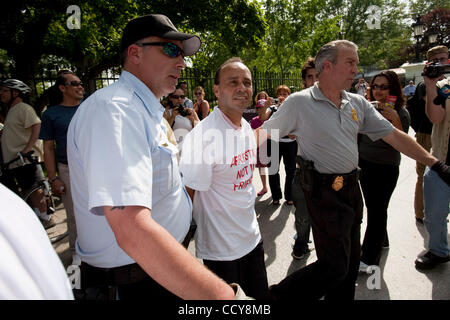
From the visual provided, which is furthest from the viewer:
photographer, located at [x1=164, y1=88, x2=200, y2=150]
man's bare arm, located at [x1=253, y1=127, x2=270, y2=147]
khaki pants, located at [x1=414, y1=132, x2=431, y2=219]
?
photographer, located at [x1=164, y1=88, x2=200, y2=150]

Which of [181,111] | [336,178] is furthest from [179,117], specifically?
[336,178]

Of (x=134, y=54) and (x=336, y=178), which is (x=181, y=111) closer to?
(x=336, y=178)

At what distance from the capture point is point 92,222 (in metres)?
1.22

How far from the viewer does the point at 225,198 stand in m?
1.93

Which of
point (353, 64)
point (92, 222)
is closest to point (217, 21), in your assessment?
point (353, 64)

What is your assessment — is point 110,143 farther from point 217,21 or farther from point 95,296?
point 217,21

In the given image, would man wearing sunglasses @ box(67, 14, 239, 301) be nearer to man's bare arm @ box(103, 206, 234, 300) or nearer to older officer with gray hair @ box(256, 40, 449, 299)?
man's bare arm @ box(103, 206, 234, 300)

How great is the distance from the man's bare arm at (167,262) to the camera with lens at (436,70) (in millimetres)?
2991

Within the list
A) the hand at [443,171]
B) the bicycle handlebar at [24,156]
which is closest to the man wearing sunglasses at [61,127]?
the bicycle handlebar at [24,156]

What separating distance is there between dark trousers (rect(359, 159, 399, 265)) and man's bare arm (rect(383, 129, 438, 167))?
52cm

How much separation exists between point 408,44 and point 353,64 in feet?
142

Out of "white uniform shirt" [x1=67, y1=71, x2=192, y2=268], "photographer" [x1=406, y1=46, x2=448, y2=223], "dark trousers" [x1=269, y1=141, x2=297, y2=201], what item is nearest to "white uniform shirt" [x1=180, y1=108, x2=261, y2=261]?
"white uniform shirt" [x1=67, y1=71, x2=192, y2=268]

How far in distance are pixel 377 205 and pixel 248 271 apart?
5.57 ft

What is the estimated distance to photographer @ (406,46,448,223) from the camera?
3.61 m
